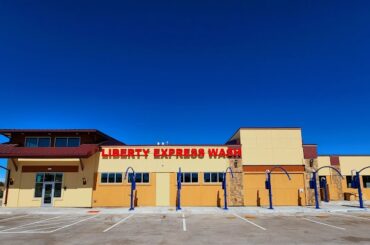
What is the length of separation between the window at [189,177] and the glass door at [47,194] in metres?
12.1

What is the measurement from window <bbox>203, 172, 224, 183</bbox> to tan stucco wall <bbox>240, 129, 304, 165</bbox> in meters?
2.60

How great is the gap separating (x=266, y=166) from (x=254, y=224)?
40.3ft

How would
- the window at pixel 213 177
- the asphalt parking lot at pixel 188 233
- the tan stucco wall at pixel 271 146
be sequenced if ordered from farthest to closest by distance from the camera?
the tan stucco wall at pixel 271 146 → the window at pixel 213 177 → the asphalt parking lot at pixel 188 233

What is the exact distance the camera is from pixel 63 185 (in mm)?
27500

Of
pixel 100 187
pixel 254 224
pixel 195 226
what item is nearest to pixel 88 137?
pixel 100 187

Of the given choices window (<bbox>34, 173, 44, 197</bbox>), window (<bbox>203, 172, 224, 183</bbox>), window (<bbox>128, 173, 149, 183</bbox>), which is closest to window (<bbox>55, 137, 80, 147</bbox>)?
window (<bbox>34, 173, 44, 197</bbox>)

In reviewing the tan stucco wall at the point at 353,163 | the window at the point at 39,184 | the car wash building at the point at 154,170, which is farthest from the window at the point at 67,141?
the tan stucco wall at the point at 353,163

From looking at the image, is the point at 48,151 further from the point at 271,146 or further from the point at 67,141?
the point at 271,146

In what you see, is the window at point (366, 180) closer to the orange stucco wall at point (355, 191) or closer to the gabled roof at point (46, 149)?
the orange stucco wall at point (355, 191)

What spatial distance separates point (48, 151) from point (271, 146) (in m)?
20.7

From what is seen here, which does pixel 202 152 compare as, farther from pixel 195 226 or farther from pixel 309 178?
pixel 195 226

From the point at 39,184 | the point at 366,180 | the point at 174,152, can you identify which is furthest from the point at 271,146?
the point at 39,184

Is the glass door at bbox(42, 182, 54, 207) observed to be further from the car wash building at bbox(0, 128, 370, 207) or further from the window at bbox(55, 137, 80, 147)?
the window at bbox(55, 137, 80, 147)

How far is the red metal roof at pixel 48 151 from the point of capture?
2606 centimetres
